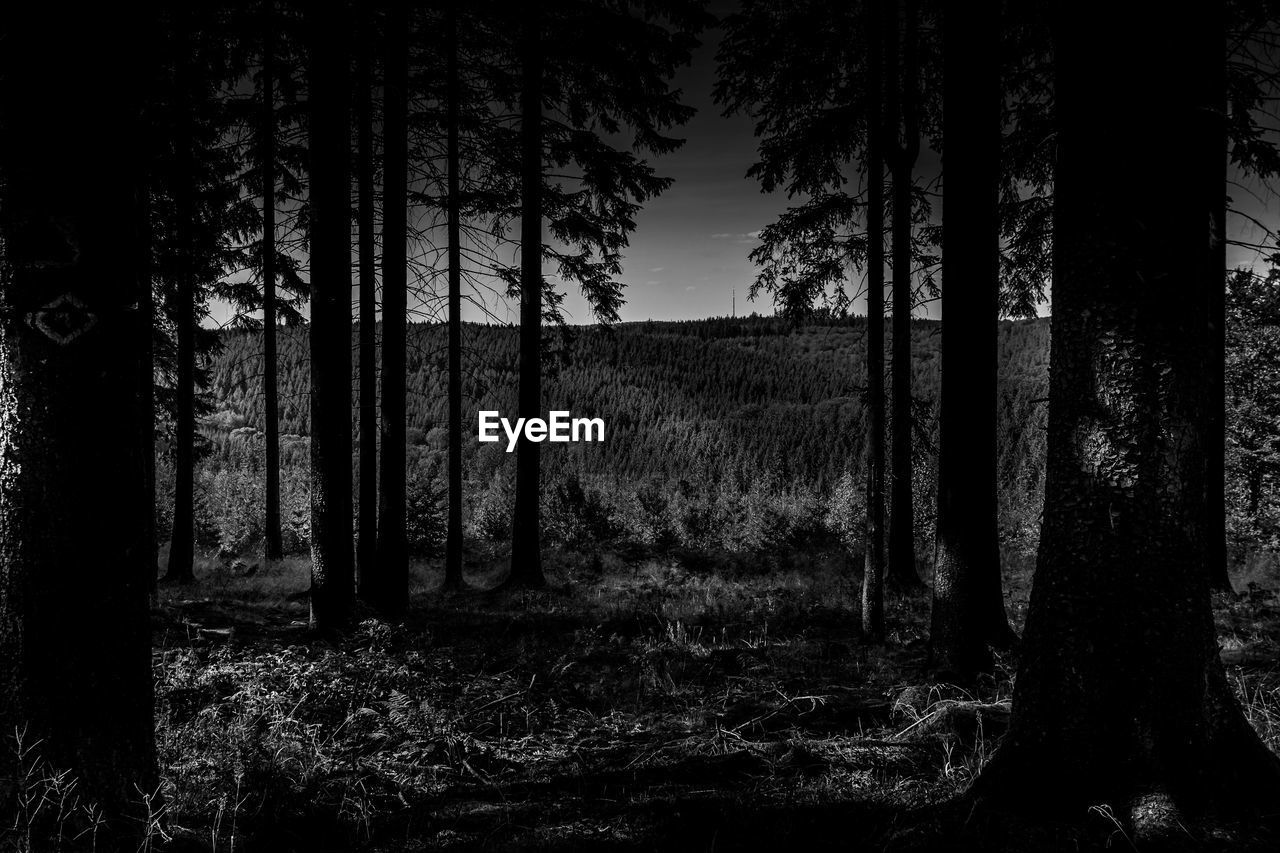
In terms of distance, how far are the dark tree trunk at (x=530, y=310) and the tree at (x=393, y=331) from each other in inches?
92.4

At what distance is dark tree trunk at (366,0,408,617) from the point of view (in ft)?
30.0

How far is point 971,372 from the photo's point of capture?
18.6 feet

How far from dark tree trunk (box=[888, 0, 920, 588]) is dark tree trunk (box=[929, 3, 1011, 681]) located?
2155mm

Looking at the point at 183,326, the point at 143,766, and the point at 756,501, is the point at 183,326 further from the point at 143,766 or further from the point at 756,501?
the point at 756,501

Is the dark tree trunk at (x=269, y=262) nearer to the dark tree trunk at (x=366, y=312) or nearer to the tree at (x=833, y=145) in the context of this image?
the dark tree trunk at (x=366, y=312)

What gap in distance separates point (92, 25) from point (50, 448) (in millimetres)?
1744

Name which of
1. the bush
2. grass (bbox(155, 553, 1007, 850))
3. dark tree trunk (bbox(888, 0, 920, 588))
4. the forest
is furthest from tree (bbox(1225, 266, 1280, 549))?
the bush

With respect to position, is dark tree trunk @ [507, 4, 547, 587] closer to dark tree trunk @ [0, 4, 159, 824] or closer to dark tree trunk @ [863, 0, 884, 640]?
dark tree trunk @ [863, 0, 884, 640]

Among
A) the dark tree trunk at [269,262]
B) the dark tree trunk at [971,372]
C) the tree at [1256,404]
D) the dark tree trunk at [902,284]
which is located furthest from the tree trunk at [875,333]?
the tree at [1256,404]

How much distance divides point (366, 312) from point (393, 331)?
0.44 meters

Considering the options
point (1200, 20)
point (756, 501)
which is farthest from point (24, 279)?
point (756, 501)

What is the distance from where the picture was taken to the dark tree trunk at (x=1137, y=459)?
9.23ft

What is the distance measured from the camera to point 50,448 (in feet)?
8.95

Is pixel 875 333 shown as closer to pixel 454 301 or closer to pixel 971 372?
pixel 971 372
